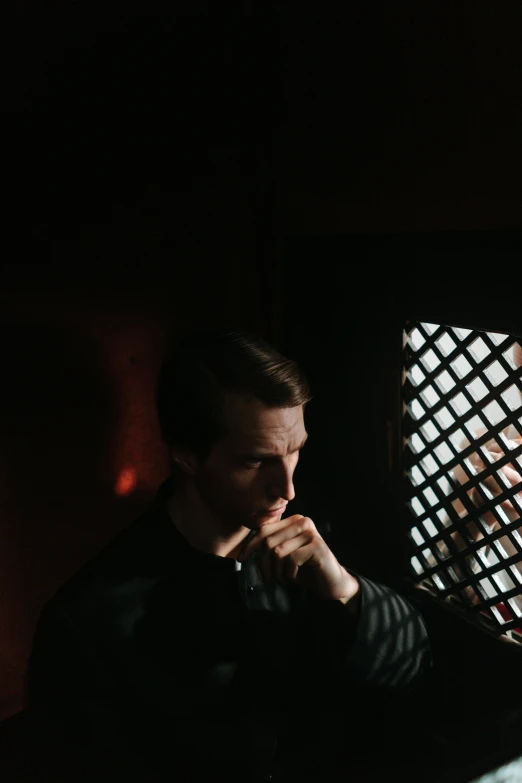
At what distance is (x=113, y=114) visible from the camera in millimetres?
1254

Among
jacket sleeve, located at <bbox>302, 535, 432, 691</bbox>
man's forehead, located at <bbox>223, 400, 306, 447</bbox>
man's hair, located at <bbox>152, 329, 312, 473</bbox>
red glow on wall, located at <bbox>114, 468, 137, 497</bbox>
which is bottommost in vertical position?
jacket sleeve, located at <bbox>302, 535, 432, 691</bbox>

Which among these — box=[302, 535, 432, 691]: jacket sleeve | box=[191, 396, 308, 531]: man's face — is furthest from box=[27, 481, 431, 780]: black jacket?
box=[191, 396, 308, 531]: man's face

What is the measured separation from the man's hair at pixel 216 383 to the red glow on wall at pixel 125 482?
1.30ft

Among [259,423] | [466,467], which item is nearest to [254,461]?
[259,423]

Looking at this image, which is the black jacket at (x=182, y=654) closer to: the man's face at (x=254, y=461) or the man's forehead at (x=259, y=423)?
the man's face at (x=254, y=461)

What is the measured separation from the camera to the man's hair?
1.01m

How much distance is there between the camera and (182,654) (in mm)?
1096

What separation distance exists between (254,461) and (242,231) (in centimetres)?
66

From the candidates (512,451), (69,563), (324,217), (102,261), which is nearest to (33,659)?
(69,563)

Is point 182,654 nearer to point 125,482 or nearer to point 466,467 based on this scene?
point 125,482

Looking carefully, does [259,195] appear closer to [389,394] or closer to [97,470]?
[389,394]

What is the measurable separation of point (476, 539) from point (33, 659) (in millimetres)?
820

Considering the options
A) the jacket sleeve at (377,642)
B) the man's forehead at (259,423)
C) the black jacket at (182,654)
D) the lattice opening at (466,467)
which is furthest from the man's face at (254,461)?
the lattice opening at (466,467)

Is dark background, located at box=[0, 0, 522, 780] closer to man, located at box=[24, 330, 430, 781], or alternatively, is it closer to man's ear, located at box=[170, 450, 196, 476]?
man, located at box=[24, 330, 430, 781]
